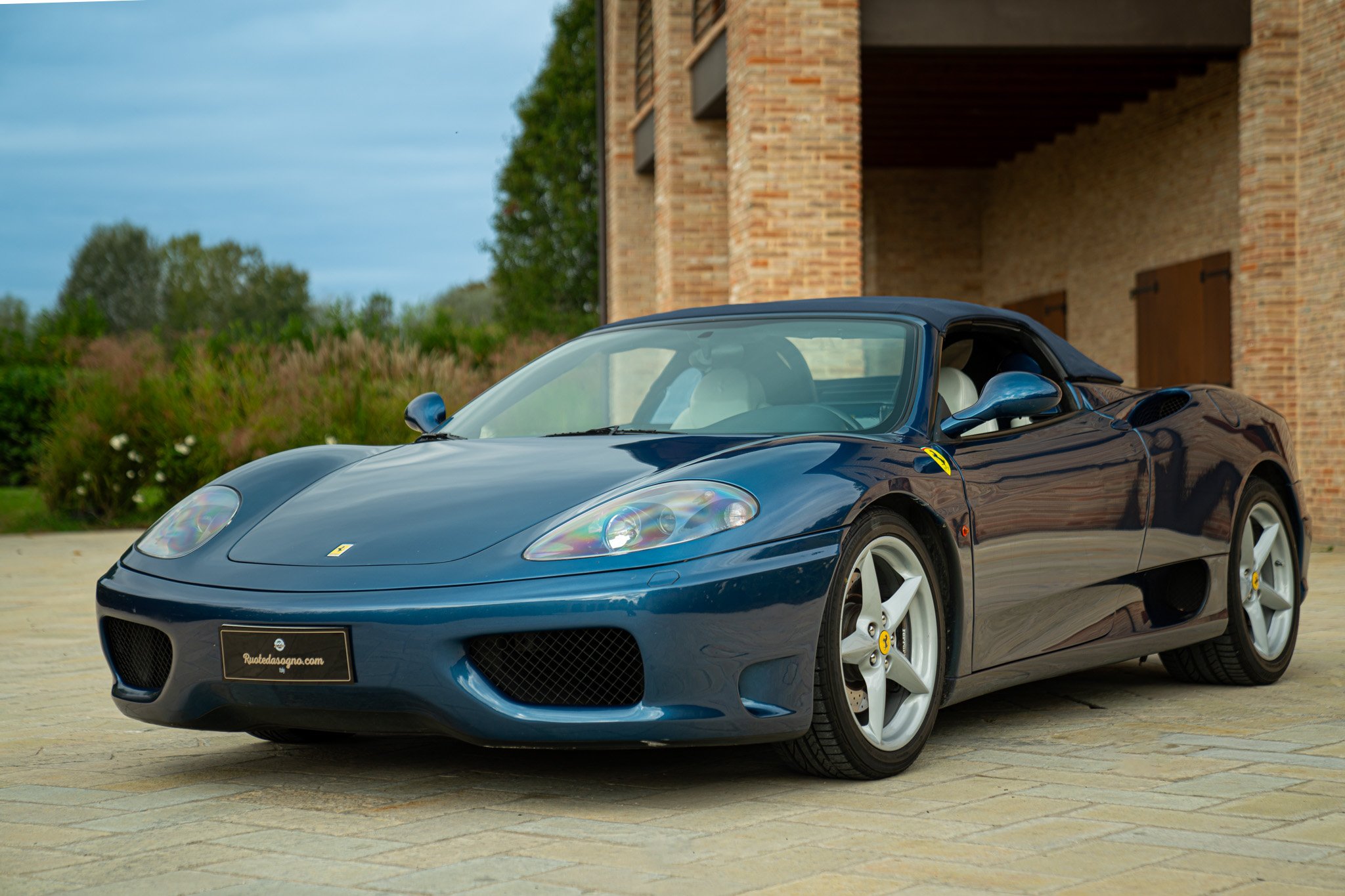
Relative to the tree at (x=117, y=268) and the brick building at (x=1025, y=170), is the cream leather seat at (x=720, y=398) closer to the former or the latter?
the brick building at (x=1025, y=170)

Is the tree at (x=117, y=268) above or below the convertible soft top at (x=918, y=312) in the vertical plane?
above

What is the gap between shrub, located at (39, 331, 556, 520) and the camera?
1568 centimetres

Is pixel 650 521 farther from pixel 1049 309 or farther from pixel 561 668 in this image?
pixel 1049 309

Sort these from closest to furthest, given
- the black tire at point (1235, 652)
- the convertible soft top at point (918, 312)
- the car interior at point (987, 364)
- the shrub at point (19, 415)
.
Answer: the convertible soft top at point (918, 312)
the car interior at point (987, 364)
the black tire at point (1235, 652)
the shrub at point (19, 415)

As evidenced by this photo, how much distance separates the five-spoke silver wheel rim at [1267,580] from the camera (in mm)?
5398

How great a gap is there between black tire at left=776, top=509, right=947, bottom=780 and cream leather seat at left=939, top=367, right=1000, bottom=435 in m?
0.87

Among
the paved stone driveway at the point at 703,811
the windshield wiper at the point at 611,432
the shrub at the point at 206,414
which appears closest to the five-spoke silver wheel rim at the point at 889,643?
the paved stone driveway at the point at 703,811

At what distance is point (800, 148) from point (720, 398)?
9.72 meters

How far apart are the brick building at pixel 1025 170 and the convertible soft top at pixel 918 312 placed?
28.1 feet

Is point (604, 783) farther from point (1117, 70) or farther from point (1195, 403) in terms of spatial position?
point (1117, 70)

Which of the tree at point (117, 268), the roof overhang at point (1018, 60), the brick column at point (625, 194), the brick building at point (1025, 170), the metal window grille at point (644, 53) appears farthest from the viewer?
the tree at point (117, 268)

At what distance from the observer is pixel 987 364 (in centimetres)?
500

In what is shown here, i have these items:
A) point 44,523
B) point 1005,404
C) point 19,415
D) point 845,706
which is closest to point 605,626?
point 845,706

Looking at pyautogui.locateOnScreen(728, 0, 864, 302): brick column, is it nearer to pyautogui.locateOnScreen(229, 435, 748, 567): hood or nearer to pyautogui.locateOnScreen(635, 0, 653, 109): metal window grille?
pyautogui.locateOnScreen(635, 0, 653, 109): metal window grille
